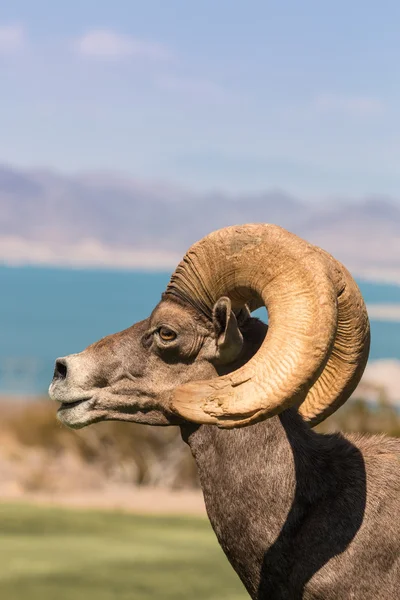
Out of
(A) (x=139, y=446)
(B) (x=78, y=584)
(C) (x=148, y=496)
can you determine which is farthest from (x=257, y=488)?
(A) (x=139, y=446)

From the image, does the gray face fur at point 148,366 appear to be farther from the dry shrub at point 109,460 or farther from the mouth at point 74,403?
the dry shrub at point 109,460

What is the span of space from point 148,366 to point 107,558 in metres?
12.4

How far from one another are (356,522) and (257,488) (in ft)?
2.00

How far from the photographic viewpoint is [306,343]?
637 cm

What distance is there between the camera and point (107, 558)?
18969 millimetres

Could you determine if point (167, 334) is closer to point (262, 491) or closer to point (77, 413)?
point (77, 413)

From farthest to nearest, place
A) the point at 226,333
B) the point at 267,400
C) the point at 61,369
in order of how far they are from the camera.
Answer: the point at 61,369 < the point at 226,333 < the point at 267,400

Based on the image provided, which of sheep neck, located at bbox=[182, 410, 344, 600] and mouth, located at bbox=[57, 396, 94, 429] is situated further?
mouth, located at bbox=[57, 396, 94, 429]

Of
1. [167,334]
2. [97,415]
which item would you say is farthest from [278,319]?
[97,415]

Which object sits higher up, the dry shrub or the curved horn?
the dry shrub

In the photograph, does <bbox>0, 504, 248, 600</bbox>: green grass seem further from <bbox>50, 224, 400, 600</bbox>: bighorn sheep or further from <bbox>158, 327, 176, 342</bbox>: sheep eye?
<bbox>158, 327, 176, 342</bbox>: sheep eye

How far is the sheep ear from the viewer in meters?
7.03

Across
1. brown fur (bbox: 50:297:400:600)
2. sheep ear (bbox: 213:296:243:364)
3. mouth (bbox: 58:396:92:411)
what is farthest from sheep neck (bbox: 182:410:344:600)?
mouth (bbox: 58:396:92:411)

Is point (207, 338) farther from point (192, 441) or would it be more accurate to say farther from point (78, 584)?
point (78, 584)
